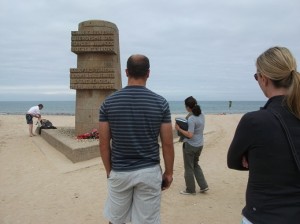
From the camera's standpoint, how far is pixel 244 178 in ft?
25.2

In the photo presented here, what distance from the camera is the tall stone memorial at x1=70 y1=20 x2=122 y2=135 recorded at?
37.6 ft

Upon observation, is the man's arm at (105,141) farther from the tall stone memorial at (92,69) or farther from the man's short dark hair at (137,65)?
the tall stone memorial at (92,69)

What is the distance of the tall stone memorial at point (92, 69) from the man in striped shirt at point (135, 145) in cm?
838

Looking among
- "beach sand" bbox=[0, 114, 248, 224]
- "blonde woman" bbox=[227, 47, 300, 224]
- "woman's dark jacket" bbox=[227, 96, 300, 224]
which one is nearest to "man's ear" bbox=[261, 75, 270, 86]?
"blonde woman" bbox=[227, 47, 300, 224]

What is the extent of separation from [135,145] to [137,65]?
0.69 m

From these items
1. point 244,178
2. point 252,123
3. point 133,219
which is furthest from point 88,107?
point 252,123

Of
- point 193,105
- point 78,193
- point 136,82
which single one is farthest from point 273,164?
point 78,193

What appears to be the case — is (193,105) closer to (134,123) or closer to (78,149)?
(134,123)

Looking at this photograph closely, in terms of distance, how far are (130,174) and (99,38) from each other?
29.5 ft

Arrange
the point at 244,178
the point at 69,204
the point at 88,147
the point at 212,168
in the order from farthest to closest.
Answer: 1. the point at 88,147
2. the point at 212,168
3. the point at 244,178
4. the point at 69,204

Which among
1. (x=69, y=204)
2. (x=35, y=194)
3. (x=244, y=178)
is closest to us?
(x=69, y=204)

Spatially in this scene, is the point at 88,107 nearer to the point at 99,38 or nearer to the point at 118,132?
the point at 99,38

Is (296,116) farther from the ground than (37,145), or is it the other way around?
(296,116)

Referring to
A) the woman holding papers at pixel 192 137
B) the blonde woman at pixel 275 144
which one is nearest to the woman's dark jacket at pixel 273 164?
the blonde woman at pixel 275 144
